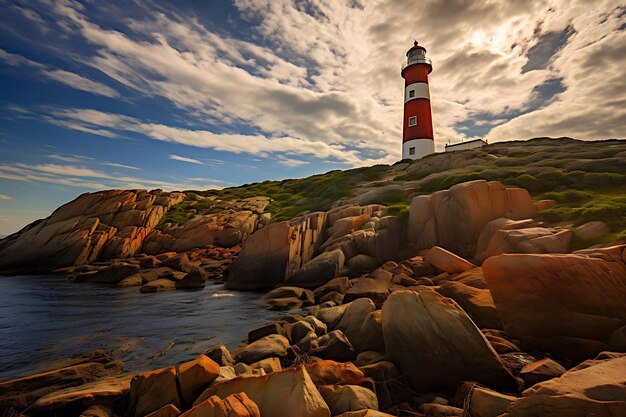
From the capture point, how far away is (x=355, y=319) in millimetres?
8141

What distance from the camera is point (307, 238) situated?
19766mm

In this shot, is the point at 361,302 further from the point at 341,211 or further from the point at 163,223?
the point at 163,223

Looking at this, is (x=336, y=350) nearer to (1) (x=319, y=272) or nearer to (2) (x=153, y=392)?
(2) (x=153, y=392)

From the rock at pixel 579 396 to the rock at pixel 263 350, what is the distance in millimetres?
5019

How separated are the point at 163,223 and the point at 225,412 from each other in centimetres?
3607

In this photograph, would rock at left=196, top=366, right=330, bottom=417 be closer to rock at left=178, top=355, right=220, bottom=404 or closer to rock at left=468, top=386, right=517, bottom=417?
rock at left=178, top=355, right=220, bottom=404

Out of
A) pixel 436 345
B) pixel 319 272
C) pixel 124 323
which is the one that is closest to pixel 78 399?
pixel 436 345

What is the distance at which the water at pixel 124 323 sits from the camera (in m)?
8.67

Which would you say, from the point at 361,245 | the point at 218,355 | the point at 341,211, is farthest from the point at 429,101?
→ the point at 218,355

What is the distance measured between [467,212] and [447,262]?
4708 millimetres

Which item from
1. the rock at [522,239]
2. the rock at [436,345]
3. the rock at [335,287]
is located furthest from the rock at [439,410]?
the rock at [335,287]

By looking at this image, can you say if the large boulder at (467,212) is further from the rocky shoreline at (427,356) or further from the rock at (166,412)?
the rock at (166,412)

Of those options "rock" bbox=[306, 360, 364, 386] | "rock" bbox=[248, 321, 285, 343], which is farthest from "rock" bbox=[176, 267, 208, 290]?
"rock" bbox=[306, 360, 364, 386]

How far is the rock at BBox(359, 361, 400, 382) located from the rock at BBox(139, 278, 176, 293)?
52.4 ft
